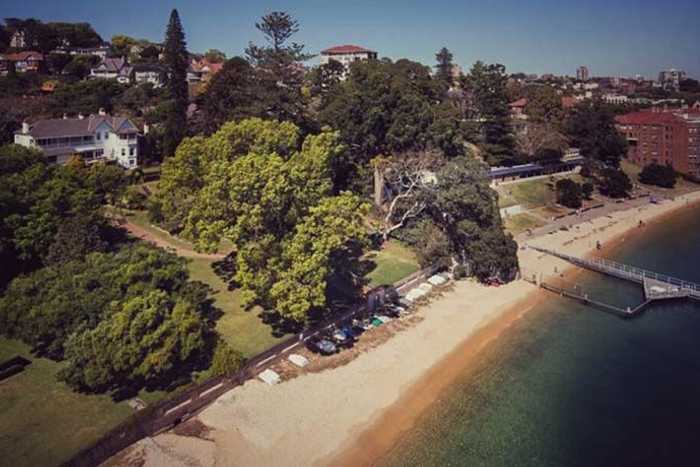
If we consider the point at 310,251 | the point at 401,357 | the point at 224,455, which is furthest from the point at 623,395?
the point at 224,455

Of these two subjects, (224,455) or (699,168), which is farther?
(699,168)

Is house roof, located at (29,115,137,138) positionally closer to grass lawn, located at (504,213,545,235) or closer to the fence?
the fence

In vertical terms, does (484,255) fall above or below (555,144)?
below

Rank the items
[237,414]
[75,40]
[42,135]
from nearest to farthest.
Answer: [237,414]
[42,135]
[75,40]

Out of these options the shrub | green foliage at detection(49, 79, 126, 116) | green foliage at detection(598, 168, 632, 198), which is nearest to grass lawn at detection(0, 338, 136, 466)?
the shrub

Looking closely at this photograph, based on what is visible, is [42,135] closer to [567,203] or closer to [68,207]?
[68,207]
